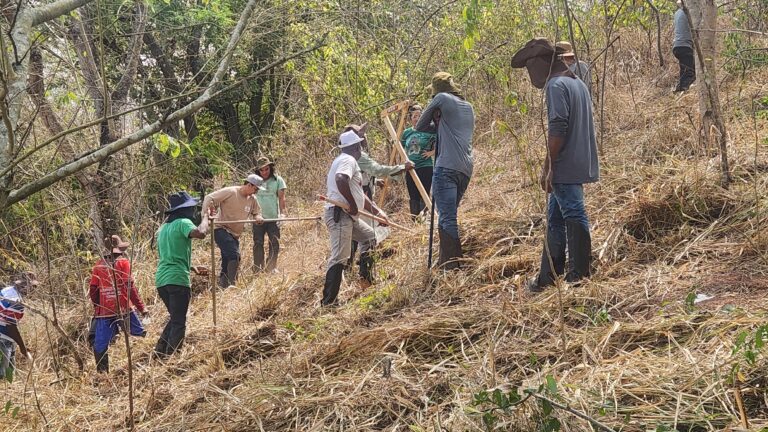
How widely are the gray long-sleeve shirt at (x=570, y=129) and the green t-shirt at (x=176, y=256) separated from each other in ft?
10.5

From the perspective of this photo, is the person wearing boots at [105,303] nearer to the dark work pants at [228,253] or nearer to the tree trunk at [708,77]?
the dark work pants at [228,253]

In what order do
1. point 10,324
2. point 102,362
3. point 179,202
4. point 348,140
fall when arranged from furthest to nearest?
1. point 348,140
2. point 179,202
3. point 102,362
4. point 10,324

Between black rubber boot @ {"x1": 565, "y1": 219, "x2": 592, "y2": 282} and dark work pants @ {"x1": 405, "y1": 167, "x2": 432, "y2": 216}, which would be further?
dark work pants @ {"x1": 405, "y1": 167, "x2": 432, "y2": 216}

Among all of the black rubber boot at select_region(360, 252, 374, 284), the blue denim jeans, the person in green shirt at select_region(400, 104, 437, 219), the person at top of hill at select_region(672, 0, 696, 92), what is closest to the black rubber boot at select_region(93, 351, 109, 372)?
the black rubber boot at select_region(360, 252, 374, 284)

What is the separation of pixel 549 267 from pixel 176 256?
3.16 meters

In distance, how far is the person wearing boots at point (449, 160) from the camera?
6.23m

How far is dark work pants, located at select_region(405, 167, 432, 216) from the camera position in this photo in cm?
867

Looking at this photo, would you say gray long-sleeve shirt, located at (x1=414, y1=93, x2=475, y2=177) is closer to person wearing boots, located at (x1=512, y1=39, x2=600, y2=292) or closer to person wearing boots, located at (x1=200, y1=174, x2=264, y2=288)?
person wearing boots, located at (x1=512, y1=39, x2=600, y2=292)

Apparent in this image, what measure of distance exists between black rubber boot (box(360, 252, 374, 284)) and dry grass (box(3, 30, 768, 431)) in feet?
0.59

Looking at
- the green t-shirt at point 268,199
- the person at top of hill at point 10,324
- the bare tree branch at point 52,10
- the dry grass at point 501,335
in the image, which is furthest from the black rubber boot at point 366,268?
the bare tree branch at point 52,10

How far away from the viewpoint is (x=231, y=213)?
8625 millimetres

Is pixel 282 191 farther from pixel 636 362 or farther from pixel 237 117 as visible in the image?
pixel 237 117

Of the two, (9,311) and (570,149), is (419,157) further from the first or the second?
(9,311)

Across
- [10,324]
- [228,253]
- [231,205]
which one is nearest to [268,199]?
[231,205]
